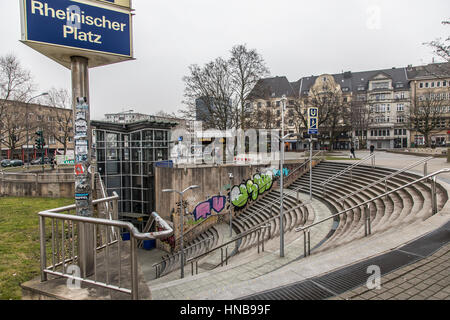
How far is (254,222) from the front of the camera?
1981 cm

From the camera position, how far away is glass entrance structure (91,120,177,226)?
2533 centimetres

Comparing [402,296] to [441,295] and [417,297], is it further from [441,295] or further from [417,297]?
[441,295]

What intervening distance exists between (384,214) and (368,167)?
34.0 feet

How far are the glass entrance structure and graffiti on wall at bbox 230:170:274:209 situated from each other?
826 centimetres

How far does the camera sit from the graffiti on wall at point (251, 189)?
77.4 feet

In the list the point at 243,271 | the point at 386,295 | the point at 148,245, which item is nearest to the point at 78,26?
the point at 386,295

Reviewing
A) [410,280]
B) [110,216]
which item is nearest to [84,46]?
[110,216]

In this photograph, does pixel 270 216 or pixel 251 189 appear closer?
pixel 270 216

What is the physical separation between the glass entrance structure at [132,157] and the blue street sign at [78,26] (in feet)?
70.6

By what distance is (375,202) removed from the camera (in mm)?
12070

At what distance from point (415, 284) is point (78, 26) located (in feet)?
20.4

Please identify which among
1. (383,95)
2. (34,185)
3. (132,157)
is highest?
(383,95)

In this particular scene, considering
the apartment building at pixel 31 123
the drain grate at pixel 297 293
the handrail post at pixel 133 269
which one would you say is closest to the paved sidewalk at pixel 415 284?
the drain grate at pixel 297 293
